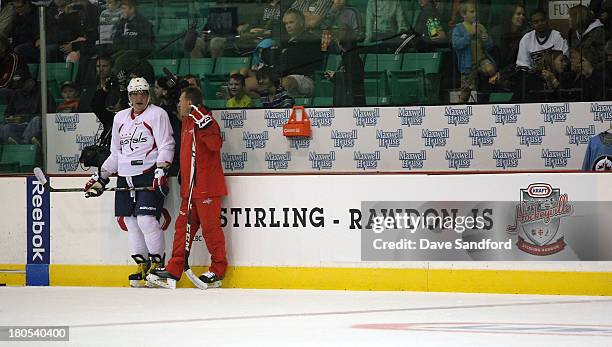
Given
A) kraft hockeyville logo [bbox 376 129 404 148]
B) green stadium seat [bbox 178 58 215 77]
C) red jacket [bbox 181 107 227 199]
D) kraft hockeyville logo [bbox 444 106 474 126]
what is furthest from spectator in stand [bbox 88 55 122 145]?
kraft hockeyville logo [bbox 444 106 474 126]

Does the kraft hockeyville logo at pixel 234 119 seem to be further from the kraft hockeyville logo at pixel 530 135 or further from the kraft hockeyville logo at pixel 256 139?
the kraft hockeyville logo at pixel 530 135

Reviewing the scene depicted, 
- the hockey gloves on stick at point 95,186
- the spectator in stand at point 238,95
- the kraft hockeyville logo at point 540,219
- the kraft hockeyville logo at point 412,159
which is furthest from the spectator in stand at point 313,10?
the kraft hockeyville logo at point 540,219

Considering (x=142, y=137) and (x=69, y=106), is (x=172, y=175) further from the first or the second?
(x=69, y=106)

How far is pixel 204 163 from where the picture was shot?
11.0m

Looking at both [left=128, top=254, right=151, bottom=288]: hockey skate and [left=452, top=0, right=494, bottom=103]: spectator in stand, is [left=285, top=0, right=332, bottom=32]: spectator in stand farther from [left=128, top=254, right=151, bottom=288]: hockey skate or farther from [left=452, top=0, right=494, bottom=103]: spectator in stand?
[left=128, top=254, right=151, bottom=288]: hockey skate

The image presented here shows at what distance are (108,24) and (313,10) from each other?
2.22 metres

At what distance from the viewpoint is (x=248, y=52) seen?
43.0ft

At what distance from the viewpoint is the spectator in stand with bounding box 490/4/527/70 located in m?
12.6

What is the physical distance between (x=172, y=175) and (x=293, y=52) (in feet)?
7.25

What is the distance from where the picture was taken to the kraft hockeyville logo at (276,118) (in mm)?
12984

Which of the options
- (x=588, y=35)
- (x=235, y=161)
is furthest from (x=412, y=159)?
(x=588, y=35)

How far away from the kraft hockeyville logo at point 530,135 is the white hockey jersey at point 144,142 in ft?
11.6

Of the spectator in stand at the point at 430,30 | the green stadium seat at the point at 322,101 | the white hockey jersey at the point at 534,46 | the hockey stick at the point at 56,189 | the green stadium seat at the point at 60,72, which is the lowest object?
the hockey stick at the point at 56,189

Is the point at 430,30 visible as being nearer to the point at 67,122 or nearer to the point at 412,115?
the point at 412,115
